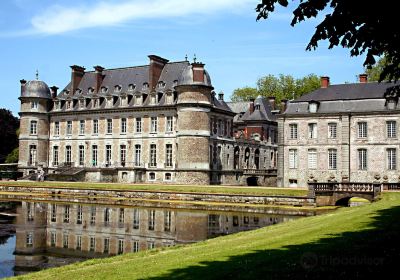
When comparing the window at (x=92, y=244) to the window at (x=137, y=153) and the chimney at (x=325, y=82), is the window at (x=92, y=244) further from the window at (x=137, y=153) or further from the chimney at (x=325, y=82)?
the window at (x=137, y=153)

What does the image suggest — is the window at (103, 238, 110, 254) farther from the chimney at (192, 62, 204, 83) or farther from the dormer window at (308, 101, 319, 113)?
the chimney at (192, 62, 204, 83)

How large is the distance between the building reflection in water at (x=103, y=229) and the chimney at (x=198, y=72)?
1588cm

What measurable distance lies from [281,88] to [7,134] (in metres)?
35.8

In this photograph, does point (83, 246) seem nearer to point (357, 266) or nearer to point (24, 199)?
point (357, 266)

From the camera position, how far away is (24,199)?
32.6 metres

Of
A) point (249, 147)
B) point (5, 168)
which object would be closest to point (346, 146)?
point (249, 147)

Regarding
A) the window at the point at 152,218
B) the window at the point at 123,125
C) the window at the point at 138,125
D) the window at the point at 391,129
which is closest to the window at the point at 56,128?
the window at the point at 123,125

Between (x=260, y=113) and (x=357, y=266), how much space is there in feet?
157

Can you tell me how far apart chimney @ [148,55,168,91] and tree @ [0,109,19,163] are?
2680cm

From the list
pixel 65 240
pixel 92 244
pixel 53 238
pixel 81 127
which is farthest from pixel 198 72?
pixel 92 244

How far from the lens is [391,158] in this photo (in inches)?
1353

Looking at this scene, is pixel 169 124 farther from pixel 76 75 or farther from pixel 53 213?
pixel 53 213

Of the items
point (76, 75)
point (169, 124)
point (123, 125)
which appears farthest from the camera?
point (76, 75)

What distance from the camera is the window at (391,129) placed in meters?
34.3
